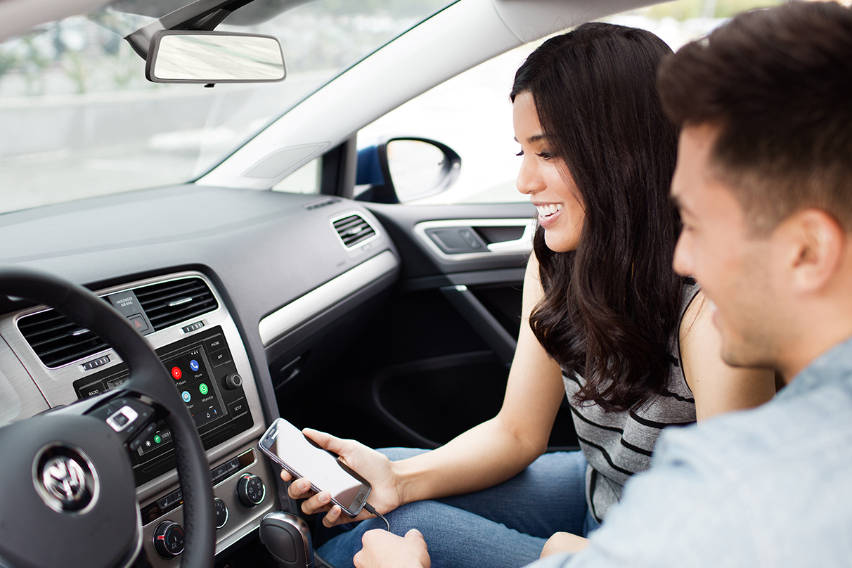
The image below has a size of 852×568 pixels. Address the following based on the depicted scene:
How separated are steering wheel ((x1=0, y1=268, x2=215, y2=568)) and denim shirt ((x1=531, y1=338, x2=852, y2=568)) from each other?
659mm

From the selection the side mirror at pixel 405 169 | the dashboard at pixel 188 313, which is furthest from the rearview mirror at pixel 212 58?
the side mirror at pixel 405 169

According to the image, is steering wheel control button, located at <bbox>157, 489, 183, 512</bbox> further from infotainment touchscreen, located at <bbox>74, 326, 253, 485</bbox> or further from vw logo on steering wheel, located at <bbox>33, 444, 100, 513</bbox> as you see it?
vw logo on steering wheel, located at <bbox>33, 444, 100, 513</bbox>

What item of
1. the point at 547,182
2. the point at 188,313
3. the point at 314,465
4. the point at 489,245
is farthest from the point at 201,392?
the point at 489,245

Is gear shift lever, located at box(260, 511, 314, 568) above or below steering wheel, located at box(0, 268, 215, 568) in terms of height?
below

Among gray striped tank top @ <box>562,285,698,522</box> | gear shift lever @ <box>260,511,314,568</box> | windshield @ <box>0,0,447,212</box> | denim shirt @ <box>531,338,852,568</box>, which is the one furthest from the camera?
windshield @ <box>0,0,447,212</box>

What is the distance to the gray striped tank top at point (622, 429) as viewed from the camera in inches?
54.4

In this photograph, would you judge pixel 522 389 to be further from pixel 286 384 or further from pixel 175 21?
pixel 175 21

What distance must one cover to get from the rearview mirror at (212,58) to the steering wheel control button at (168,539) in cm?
84

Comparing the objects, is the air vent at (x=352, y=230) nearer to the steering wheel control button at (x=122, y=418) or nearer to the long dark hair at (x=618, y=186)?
the long dark hair at (x=618, y=186)

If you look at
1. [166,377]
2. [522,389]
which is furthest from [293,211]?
[166,377]

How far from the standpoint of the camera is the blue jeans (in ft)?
4.85

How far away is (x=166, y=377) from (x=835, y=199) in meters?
0.92

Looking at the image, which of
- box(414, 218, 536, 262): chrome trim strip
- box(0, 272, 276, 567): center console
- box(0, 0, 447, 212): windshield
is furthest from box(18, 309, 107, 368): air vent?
box(0, 0, 447, 212): windshield

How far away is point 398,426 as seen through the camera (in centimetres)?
264
